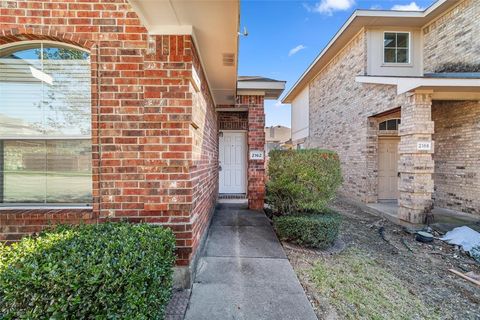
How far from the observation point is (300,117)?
15062 mm

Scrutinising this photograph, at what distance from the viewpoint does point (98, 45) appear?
2.43 metres

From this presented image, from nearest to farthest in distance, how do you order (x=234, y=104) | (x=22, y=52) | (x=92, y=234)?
1. (x=92, y=234)
2. (x=22, y=52)
3. (x=234, y=104)

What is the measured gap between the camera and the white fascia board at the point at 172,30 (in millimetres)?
2402

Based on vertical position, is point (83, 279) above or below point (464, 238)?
above

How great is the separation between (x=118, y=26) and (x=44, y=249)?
7.26ft

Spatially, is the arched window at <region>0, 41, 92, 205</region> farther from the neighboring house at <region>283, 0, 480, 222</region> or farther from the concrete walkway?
the neighboring house at <region>283, 0, 480, 222</region>

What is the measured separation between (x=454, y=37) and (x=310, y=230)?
749cm

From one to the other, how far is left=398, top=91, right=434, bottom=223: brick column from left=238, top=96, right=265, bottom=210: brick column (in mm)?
3486

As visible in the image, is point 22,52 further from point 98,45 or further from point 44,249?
point 44,249

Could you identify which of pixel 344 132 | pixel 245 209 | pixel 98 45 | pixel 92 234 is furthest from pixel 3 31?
pixel 344 132

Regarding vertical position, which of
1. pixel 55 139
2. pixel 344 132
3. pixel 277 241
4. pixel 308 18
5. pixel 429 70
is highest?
pixel 308 18

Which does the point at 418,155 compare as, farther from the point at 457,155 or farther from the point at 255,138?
the point at 255,138

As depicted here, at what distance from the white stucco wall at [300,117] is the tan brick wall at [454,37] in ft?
21.9

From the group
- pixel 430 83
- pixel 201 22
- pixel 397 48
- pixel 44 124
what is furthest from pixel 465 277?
pixel 397 48
